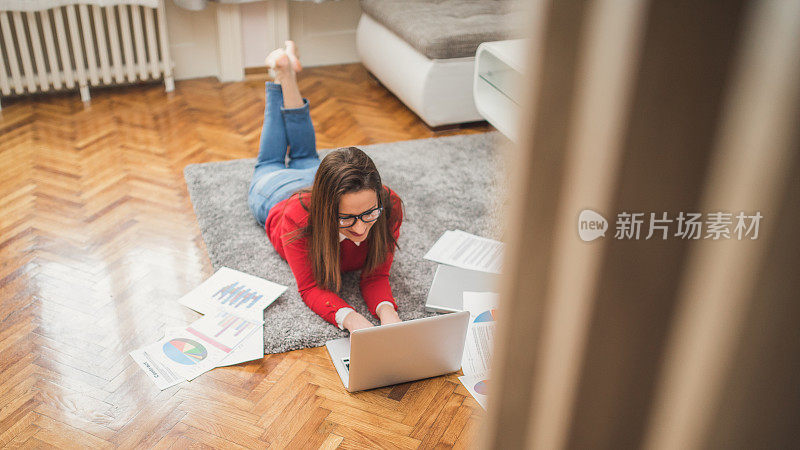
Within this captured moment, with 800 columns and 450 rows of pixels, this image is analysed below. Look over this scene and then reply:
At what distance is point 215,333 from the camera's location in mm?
1763

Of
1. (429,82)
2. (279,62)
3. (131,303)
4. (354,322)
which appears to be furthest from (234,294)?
(429,82)

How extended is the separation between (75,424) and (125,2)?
2.10 m

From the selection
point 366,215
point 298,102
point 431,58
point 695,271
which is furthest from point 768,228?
point 431,58

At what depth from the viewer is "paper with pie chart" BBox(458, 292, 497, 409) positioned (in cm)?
165

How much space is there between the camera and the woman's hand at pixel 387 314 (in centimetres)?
172

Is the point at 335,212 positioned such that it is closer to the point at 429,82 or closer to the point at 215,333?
the point at 215,333

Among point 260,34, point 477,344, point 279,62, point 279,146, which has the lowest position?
point 477,344

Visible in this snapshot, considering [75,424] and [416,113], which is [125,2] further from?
[75,424]

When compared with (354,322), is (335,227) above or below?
above

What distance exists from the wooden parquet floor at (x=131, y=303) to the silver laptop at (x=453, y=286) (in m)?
0.26

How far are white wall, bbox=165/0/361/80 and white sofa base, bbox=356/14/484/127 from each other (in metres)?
0.58

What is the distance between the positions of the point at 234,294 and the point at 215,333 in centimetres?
17

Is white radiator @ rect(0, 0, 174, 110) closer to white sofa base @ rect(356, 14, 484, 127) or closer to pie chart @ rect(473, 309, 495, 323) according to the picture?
white sofa base @ rect(356, 14, 484, 127)

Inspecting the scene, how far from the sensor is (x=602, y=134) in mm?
287
